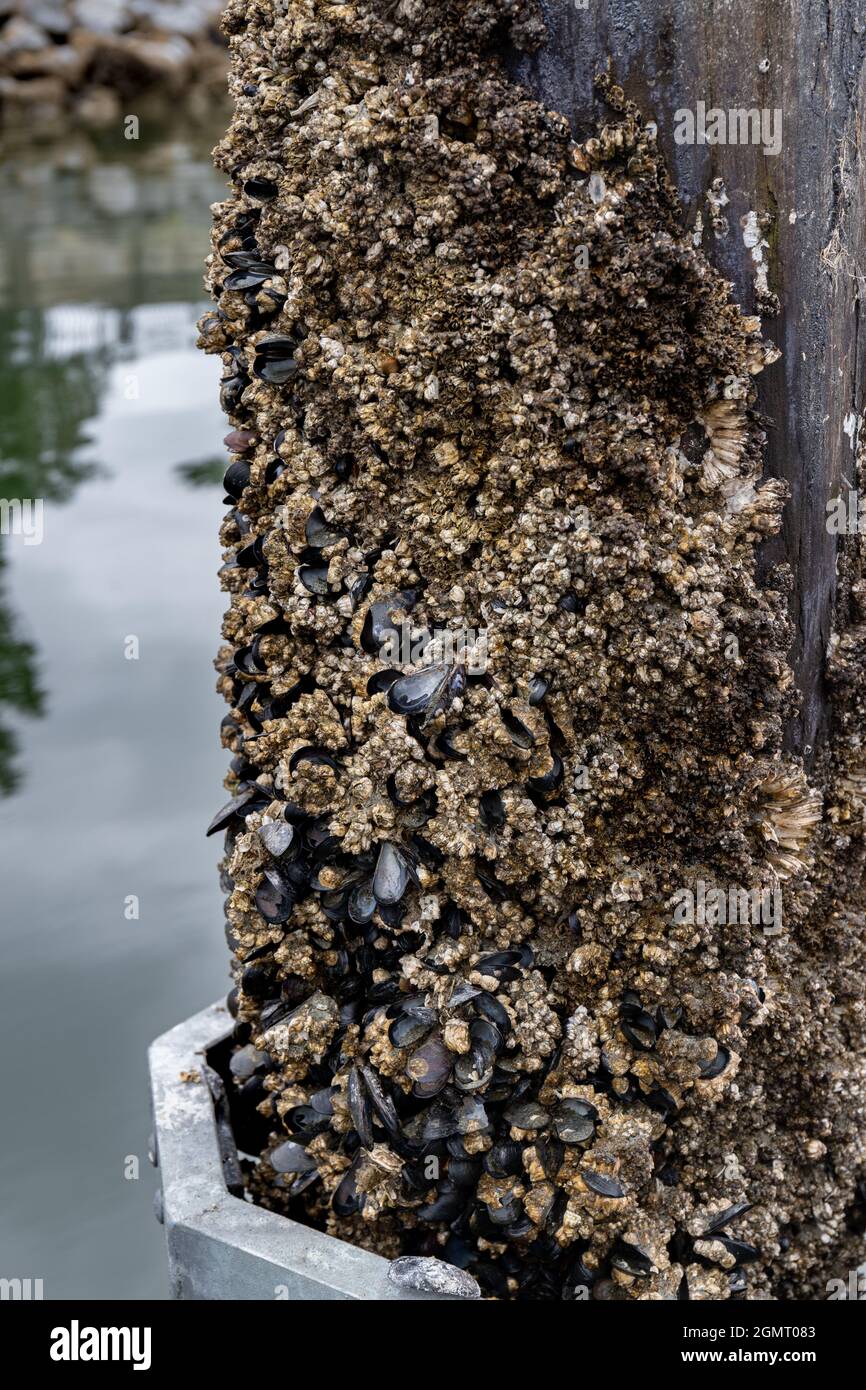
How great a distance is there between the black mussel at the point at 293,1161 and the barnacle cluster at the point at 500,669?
67 mm

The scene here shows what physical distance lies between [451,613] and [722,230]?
20.2 inches

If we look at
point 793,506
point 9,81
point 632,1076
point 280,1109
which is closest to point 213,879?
point 280,1109

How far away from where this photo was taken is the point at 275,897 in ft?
5.08

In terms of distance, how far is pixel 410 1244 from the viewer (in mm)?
1581

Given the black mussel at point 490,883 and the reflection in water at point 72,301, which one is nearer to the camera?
the black mussel at point 490,883

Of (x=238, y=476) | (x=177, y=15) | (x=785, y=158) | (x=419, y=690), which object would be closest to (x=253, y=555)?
(x=238, y=476)

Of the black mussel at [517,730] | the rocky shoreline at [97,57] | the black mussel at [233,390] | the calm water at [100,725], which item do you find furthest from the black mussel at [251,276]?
the rocky shoreline at [97,57]

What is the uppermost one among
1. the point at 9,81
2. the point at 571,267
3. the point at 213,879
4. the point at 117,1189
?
the point at 9,81

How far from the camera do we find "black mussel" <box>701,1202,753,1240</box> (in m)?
1.54

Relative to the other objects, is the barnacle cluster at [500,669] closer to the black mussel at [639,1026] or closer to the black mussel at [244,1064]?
the black mussel at [639,1026]

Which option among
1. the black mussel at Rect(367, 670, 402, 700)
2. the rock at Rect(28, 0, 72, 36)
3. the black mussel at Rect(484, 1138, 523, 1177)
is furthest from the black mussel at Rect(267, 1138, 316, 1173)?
the rock at Rect(28, 0, 72, 36)

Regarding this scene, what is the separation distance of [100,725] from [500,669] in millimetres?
2490

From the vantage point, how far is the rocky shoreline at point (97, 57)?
10.1 m
